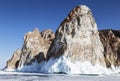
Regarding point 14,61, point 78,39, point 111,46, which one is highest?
point 111,46

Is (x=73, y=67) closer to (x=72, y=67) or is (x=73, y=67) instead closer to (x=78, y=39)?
(x=72, y=67)

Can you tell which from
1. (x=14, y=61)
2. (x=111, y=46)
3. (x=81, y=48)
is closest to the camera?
(x=81, y=48)

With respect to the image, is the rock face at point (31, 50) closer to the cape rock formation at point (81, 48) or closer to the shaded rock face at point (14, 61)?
the shaded rock face at point (14, 61)

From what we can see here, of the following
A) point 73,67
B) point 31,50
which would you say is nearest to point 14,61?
point 31,50

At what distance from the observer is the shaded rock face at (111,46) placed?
128750mm

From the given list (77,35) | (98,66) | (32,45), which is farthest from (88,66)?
(32,45)

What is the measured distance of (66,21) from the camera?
116m

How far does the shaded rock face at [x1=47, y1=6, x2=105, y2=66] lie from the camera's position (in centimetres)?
10631

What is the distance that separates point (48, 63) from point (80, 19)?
19520 mm

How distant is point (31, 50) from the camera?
15488cm

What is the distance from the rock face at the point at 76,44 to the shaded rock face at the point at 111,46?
1416cm

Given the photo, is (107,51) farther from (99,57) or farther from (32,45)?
(32,45)

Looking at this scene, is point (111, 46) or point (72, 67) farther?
point (111, 46)

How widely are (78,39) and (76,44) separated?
2.61m
